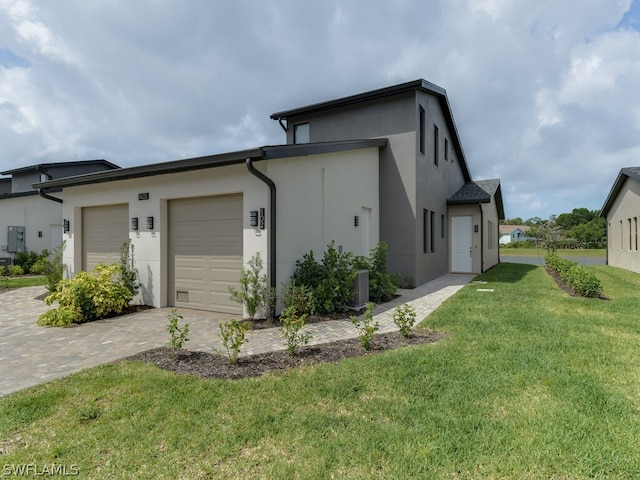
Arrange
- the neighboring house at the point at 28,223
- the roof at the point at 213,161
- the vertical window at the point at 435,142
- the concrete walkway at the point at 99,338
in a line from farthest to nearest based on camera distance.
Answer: the neighboring house at the point at 28,223 < the vertical window at the point at 435,142 < the roof at the point at 213,161 < the concrete walkway at the point at 99,338

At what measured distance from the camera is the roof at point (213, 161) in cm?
620

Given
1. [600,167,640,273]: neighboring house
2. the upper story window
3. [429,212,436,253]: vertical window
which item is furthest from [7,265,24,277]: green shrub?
[600,167,640,273]: neighboring house

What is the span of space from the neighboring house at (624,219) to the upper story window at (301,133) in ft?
42.8

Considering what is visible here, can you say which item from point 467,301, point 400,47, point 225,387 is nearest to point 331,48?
point 400,47

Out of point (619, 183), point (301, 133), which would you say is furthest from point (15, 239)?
point (619, 183)

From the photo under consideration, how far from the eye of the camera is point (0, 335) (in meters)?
5.84

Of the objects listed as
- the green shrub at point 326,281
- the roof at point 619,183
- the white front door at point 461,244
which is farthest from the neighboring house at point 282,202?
the roof at point 619,183

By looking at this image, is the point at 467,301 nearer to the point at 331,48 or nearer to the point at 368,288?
the point at 368,288

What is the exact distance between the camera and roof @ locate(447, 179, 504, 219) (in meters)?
15.0

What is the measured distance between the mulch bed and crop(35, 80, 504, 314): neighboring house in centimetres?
222

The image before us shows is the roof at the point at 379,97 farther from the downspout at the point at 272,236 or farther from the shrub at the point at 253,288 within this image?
the shrub at the point at 253,288

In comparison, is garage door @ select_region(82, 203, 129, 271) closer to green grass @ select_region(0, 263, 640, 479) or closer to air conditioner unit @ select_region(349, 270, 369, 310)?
green grass @ select_region(0, 263, 640, 479)

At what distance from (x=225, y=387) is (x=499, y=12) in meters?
11.8

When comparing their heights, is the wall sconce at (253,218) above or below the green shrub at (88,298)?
above
